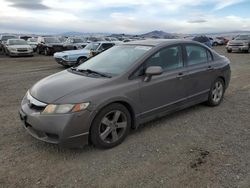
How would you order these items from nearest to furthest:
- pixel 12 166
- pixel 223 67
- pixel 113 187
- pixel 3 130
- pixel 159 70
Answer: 1. pixel 113 187
2. pixel 12 166
3. pixel 159 70
4. pixel 3 130
5. pixel 223 67

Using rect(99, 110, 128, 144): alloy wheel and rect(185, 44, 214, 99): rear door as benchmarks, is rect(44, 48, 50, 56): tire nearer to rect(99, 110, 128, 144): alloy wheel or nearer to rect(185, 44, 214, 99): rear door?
rect(185, 44, 214, 99): rear door

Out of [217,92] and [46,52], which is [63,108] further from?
[46,52]

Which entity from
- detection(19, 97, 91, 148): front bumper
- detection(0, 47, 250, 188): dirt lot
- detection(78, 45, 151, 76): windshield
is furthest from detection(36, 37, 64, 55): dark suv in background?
detection(19, 97, 91, 148): front bumper

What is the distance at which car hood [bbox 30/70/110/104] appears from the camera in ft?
13.4

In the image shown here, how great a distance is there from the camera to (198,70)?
578 centimetres

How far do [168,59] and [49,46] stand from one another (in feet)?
69.1

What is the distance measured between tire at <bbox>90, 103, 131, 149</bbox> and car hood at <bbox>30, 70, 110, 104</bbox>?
38cm

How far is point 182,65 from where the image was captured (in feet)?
18.0

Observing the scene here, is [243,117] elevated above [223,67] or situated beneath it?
situated beneath

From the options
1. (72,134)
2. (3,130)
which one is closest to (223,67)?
(72,134)

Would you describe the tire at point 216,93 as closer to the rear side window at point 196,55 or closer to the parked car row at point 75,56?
the rear side window at point 196,55

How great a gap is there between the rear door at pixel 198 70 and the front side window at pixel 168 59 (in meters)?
0.25

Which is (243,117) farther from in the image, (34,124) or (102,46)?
(102,46)

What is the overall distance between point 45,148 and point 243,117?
12.5ft
